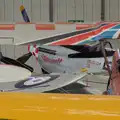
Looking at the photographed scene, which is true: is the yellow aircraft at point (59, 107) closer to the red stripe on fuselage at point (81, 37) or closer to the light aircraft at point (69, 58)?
the red stripe on fuselage at point (81, 37)

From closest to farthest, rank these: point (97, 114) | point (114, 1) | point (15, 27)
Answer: point (97, 114) → point (15, 27) → point (114, 1)

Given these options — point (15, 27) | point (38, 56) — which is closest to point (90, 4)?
point (38, 56)

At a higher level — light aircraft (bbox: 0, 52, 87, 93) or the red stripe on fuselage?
the red stripe on fuselage

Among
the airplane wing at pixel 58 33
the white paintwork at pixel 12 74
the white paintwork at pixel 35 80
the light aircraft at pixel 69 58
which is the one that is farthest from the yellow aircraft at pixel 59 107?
the light aircraft at pixel 69 58

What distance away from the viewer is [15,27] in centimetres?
223

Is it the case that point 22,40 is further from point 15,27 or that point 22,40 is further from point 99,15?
point 99,15

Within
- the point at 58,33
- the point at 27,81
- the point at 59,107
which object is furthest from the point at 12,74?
the point at 59,107

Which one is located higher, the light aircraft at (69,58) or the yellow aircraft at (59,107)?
the yellow aircraft at (59,107)

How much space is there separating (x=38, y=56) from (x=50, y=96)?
405 cm

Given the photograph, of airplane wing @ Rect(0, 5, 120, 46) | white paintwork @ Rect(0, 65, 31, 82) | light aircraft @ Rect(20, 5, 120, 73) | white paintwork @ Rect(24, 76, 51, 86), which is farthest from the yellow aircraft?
light aircraft @ Rect(20, 5, 120, 73)

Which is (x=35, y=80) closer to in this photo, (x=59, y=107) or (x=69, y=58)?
(x=59, y=107)

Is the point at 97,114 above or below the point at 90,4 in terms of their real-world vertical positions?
below

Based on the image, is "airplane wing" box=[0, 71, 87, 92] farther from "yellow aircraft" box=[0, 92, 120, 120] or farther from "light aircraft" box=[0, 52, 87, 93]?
"yellow aircraft" box=[0, 92, 120, 120]

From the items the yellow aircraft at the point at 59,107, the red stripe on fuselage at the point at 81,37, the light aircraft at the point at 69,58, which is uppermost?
the red stripe on fuselage at the point at 81,37
